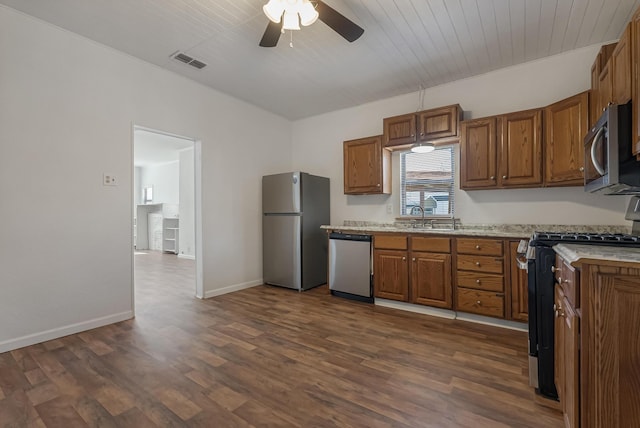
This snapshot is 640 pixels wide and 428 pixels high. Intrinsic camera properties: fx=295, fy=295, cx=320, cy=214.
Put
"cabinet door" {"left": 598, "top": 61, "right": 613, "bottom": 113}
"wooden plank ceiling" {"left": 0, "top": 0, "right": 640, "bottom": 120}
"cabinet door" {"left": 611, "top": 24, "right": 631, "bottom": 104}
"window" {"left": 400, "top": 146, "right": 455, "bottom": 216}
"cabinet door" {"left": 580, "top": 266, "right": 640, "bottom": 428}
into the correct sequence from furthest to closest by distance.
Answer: "window" {"left": 400, "top": 146, "right": 455, "bottom": 216}, "wooden plank ceiling" {"left": 0, "top": 0, "right": 640, "bottom": 120}, "cabinet door" {"left": 598, "top": 61, "right": 613, "bottom": 113}, "cabinet door" {"left": 611, "top": 24, "right": 631, "bottom": 104}, "cabinet door" {"left": 580, "top": 266, "right": 640, "bottom": 428}

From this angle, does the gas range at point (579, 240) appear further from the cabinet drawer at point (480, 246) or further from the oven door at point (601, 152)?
the cabinet drawer at point (480, 246)

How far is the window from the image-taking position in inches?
149

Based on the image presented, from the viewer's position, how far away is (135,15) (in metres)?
2.43

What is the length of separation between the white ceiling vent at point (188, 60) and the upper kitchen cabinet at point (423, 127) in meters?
2.29

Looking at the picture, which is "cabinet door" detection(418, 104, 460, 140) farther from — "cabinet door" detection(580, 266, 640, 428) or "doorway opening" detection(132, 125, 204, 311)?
"doorway opening" detection(132, 125, 204, 311)

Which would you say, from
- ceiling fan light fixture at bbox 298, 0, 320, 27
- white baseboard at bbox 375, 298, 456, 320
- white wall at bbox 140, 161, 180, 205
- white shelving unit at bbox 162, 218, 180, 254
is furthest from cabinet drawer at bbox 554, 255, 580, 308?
white shelving unit at bbox 162, 218, 180, 254

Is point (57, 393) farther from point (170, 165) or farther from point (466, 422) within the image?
point (170, 165)

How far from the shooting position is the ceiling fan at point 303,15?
1938mm

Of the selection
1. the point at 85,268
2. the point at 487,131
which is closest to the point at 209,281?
the point at 85,268

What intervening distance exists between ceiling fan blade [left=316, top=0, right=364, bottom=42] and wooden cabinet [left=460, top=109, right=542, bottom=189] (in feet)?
5.94

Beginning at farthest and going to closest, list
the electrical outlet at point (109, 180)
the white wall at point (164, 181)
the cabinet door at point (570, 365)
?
1. the white wall at point (164, 181)
2. the electrical outlet at point (109, 180)
3. the cabinet door at point (570, 365)

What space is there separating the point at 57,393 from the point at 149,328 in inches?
39.4

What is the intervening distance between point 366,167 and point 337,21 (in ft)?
7.20

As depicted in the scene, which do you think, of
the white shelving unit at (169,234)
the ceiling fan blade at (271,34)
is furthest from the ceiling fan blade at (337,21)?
the white shelving unit at (169,234)
